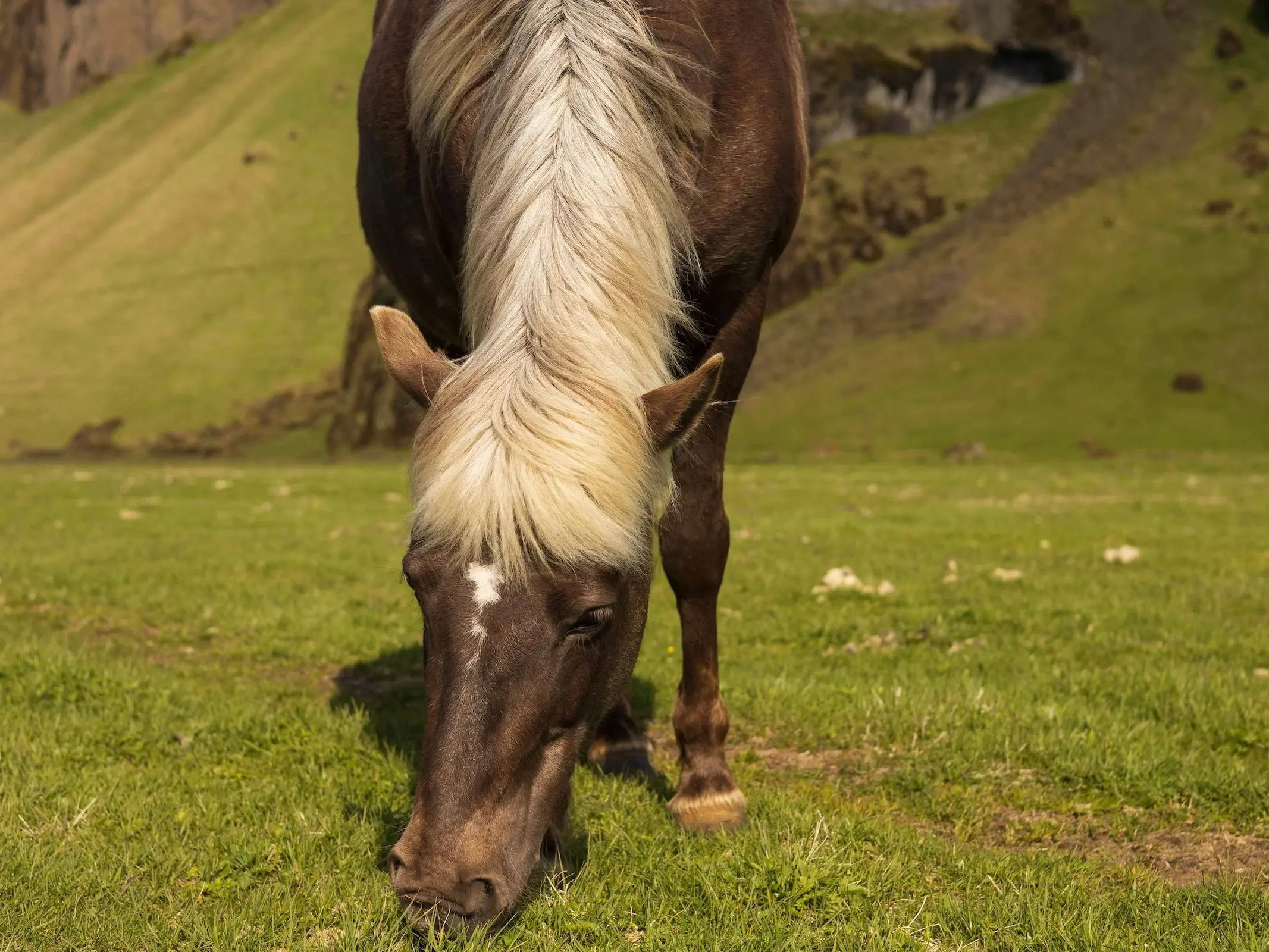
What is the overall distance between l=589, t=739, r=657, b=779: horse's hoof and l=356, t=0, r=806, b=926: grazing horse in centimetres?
2

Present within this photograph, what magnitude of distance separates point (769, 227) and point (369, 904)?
370cm

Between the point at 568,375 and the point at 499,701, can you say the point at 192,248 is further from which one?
the point at 499,701

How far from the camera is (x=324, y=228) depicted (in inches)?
4754

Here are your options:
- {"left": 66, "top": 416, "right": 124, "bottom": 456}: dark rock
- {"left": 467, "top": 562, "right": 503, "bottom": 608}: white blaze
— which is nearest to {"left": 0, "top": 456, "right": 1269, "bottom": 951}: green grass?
{"left": 467, "top": 562, "right": 503, "bottom": 608}: white blaze

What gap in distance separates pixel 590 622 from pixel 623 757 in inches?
102

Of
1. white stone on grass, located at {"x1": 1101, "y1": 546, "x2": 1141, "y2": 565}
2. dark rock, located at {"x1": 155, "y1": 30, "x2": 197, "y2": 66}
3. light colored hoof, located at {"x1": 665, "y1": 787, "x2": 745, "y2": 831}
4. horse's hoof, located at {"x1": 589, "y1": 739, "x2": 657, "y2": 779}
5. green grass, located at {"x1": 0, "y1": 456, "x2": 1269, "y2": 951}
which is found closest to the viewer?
green grass, located at {"x1": 0, "y1": 456, "x2": 1269, "y2": 951}

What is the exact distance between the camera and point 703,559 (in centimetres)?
573

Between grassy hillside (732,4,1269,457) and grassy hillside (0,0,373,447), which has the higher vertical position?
grassy hillside (732,4,1269,457)

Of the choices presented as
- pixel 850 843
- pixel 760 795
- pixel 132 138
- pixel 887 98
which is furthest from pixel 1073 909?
pixel 132 138

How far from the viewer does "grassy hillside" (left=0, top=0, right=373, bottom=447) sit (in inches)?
3999

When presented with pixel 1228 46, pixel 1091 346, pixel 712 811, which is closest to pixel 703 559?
pixel 712 811

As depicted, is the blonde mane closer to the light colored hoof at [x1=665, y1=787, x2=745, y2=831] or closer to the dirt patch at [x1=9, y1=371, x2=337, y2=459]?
the light colored hoof at [x1=665, y1=787, x2=745, y2=831]

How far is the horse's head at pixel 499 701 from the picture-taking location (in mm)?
3654

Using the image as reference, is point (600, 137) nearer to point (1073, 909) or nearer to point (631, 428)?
point (631, 428)
